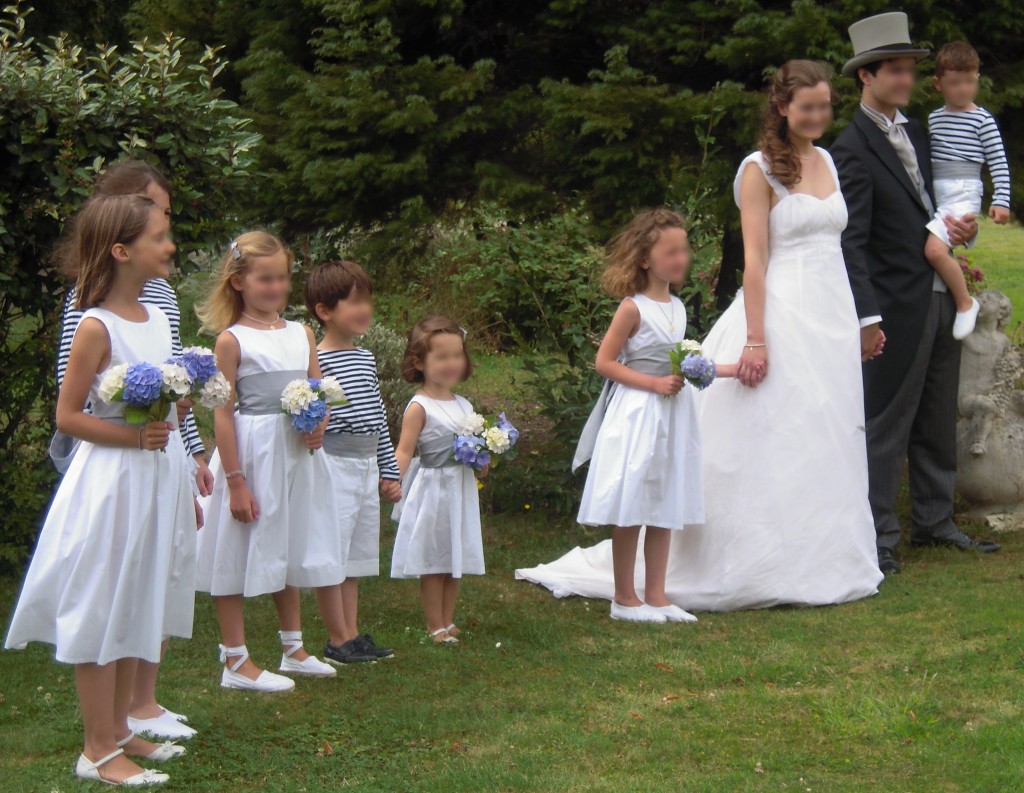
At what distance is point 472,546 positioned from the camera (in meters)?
5.87

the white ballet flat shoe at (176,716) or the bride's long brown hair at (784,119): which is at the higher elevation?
the bride's long brown hair at (784,119)

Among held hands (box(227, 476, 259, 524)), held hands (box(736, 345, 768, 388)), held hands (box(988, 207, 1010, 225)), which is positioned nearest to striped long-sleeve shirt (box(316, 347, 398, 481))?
held hands (box(227, 476, 259, 524))

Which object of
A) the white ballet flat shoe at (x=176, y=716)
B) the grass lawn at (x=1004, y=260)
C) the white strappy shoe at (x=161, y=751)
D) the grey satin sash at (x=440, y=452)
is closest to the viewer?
the white strappy shoe at (x=161, y=751)

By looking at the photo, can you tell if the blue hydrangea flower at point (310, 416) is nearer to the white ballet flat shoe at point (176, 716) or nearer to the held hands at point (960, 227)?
the white ballet flat shoe at point (176, 716)

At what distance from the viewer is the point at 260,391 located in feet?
16.9

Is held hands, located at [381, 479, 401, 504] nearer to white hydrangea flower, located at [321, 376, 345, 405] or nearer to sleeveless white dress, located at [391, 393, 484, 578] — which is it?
sleeveless white dress, located at [391, 393, 484, 578]

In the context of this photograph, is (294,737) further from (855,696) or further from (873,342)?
(873,342)

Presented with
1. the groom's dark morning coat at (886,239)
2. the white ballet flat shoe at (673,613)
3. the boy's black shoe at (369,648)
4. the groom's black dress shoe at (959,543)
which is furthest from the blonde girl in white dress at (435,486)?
the groom's black dress shoe at (959,543)

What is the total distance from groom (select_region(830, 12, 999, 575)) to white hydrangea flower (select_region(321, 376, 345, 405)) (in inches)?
110

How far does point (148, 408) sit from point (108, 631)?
683 mm

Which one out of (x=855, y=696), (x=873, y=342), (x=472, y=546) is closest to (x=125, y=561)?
(x=472, y=546)

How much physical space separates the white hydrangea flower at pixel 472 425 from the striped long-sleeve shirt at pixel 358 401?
338mm

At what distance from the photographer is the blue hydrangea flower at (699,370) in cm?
587

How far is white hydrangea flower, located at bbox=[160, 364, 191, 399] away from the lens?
4043 mm
